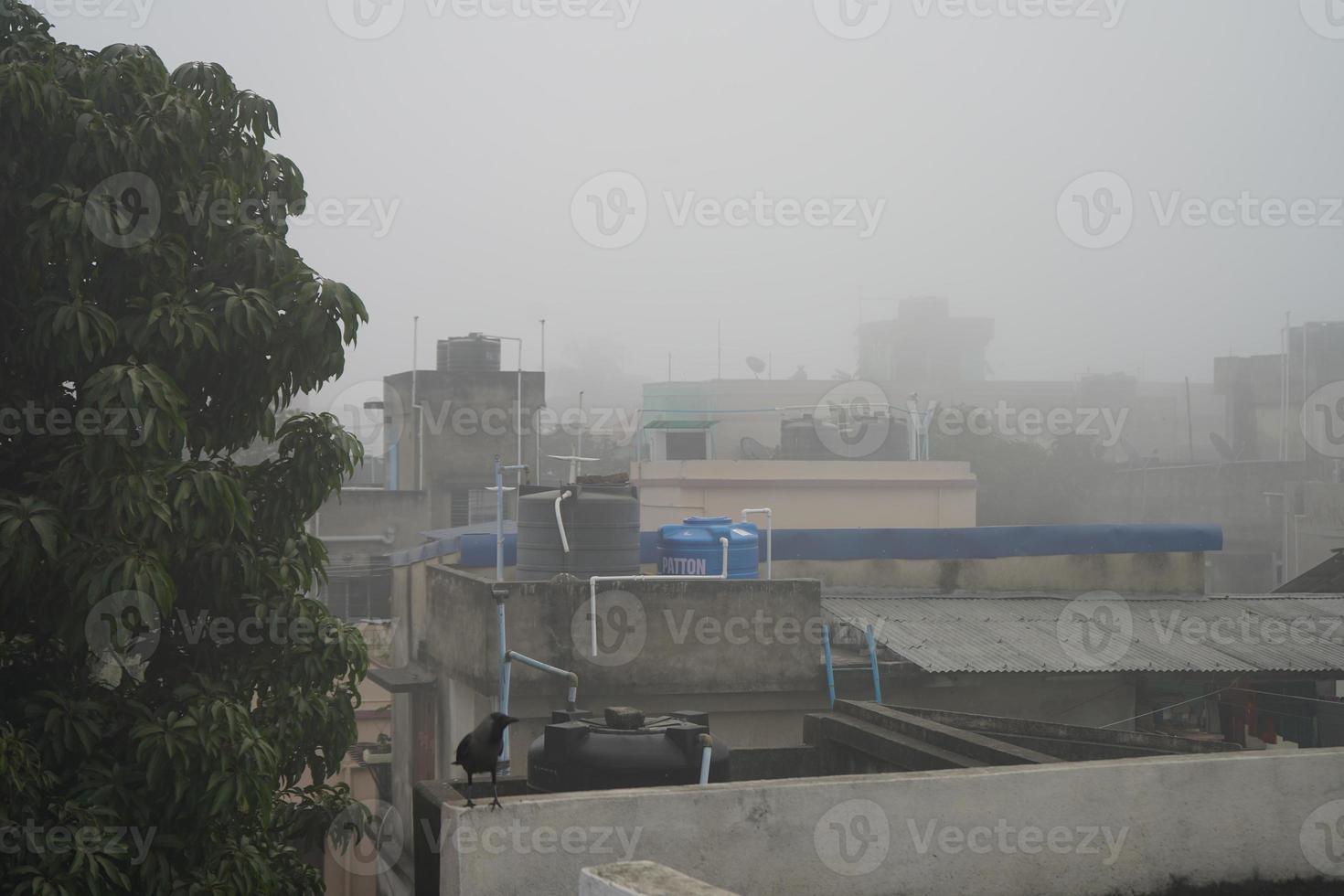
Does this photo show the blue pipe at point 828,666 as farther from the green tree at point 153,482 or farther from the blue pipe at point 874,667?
the green tree at point 153,482

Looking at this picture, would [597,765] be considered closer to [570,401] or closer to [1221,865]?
[1221,865]

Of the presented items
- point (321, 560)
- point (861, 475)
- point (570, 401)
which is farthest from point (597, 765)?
point (570, 401)

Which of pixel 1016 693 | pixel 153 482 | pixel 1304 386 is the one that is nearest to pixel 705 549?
pixel 1016 693

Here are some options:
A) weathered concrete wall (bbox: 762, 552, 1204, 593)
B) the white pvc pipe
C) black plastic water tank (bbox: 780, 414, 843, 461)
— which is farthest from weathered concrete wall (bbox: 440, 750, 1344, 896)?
black plastic water tank (bbox: 780, 414, 843, 461)

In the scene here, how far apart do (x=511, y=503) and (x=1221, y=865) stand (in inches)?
1098

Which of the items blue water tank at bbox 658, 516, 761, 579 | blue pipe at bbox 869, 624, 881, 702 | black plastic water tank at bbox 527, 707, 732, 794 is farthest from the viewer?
blue water tank at bbox 658, 516, 761, 579

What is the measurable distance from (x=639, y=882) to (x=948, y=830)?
239 cm

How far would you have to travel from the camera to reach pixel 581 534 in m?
14.4

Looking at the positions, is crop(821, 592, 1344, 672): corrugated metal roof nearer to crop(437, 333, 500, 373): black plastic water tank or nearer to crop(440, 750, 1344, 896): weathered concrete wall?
crop(440, 750, 1344, 896): weathered concrete wall

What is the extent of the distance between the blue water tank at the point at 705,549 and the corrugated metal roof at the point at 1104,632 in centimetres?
125

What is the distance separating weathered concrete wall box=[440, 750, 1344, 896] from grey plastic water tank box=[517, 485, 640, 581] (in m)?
8.13

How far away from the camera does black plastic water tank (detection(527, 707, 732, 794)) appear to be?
25.9 feet

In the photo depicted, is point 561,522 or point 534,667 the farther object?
point 561,522

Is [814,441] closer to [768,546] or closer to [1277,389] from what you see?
[768,546]
